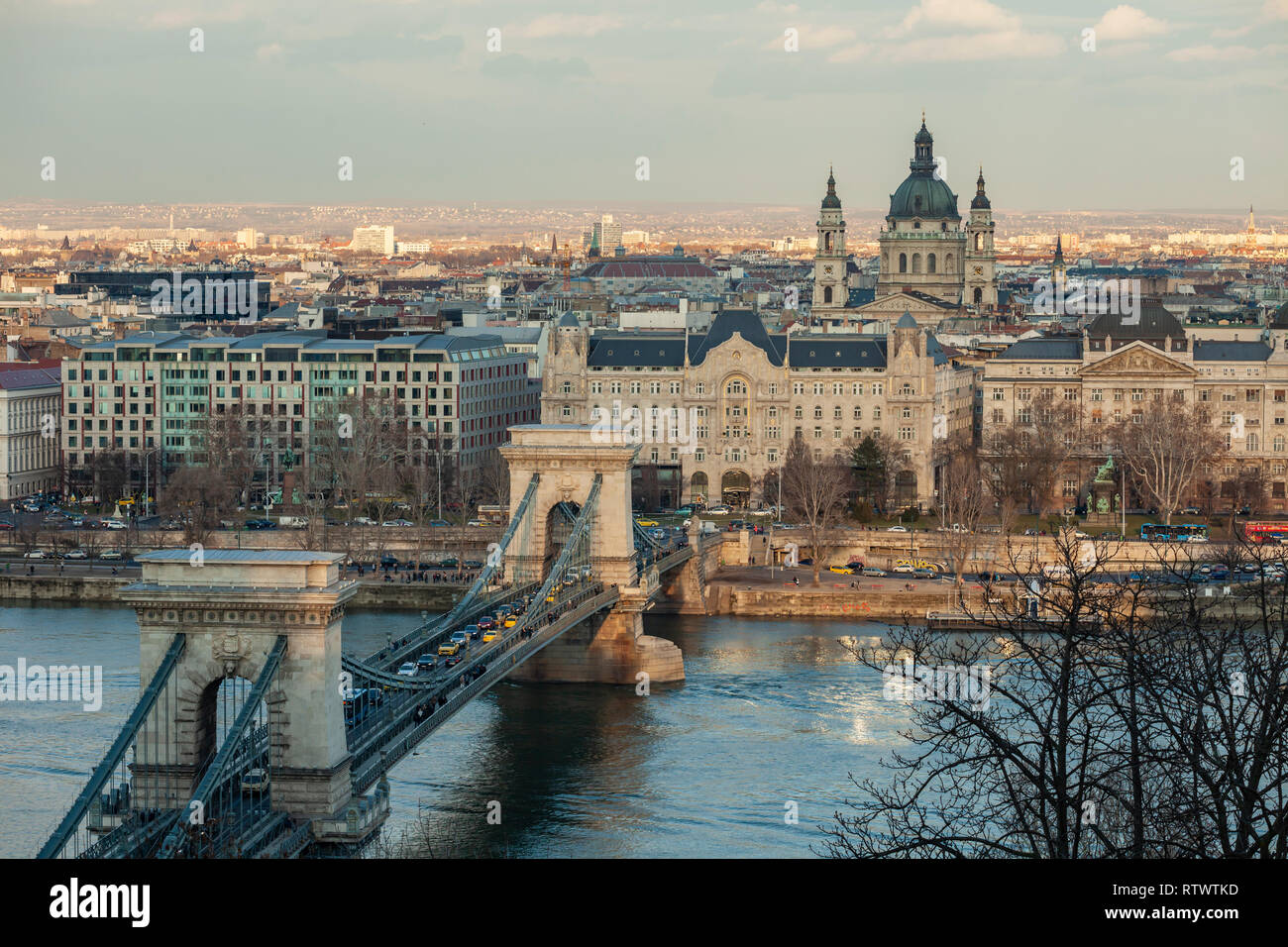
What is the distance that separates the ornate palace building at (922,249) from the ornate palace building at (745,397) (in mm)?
20689

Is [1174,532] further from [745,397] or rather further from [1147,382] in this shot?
[745,397]

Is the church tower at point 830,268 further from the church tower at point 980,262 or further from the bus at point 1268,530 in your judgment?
the bus at point 1268,530

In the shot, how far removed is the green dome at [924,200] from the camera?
75562mm

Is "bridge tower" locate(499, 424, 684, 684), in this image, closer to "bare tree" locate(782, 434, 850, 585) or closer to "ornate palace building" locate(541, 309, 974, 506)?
"bare tree" locate(782, 434, 850, 585)

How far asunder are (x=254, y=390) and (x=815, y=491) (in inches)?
563

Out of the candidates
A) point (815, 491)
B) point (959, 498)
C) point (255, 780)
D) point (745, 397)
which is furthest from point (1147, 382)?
point (255, 780)

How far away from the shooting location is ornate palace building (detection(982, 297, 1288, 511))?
159ft

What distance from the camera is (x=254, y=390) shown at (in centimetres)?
4953

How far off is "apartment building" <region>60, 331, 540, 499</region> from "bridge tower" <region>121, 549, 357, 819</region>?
31.2 meters

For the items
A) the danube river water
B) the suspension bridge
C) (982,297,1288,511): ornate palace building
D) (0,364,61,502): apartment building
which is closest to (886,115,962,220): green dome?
(982,297,1288,511): ornate palace building

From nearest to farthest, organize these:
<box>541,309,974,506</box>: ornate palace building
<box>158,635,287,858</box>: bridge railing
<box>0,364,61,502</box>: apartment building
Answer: <box>158,635,287,858</box>: bridge railing → <box>541,309,974,506</box>: ornate palace building → <box>0,364,61,502</box>: apartment building
